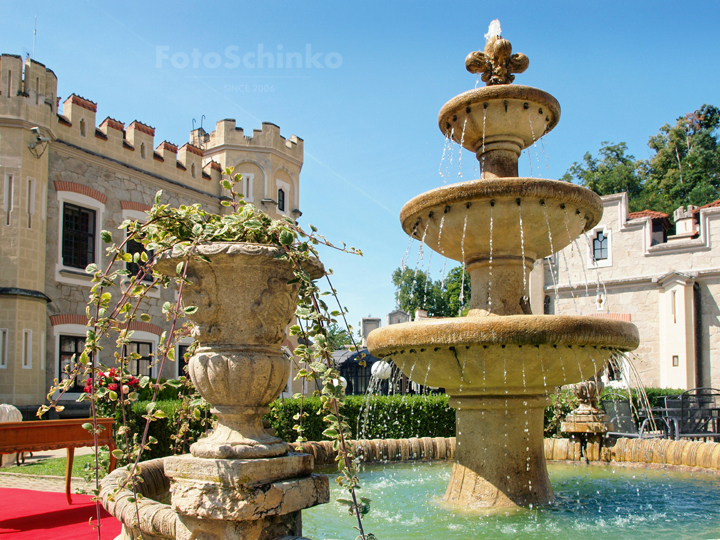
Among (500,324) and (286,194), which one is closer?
(500,324)

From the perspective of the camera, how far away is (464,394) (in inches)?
193

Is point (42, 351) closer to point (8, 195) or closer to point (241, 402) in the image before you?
point (8, 195)

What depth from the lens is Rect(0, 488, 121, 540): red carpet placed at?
4.83 meters

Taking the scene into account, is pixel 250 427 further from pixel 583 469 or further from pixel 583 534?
pixel 583 469

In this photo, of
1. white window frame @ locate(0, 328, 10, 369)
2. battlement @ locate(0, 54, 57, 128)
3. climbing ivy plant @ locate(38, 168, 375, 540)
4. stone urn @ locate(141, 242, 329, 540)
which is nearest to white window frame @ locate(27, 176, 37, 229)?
battlement @ locate(0, 54, 57, 128)

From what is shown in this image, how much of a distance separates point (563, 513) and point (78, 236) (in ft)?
45.9

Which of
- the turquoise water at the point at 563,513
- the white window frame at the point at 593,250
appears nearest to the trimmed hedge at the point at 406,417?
the turquoise water at the point at 563,513

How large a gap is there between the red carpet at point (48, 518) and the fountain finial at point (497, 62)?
221 inches

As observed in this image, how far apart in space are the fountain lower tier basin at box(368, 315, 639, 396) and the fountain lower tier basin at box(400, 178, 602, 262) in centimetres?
99

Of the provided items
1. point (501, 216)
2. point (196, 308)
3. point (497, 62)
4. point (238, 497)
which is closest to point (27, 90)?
point (497, 62)

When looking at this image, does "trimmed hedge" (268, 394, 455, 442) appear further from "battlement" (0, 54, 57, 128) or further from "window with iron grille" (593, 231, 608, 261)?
"window with iron grille" (593, 231, 608, 261)

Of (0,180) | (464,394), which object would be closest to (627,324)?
(464,394)

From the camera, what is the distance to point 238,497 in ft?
8.29

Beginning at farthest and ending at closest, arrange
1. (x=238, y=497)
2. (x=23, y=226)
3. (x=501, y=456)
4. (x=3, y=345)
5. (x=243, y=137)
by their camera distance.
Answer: (x=243, y=137) < (x=23, y=226) < (x=3, y=345) < (x=501, y=456) < (x=238, y=497)
